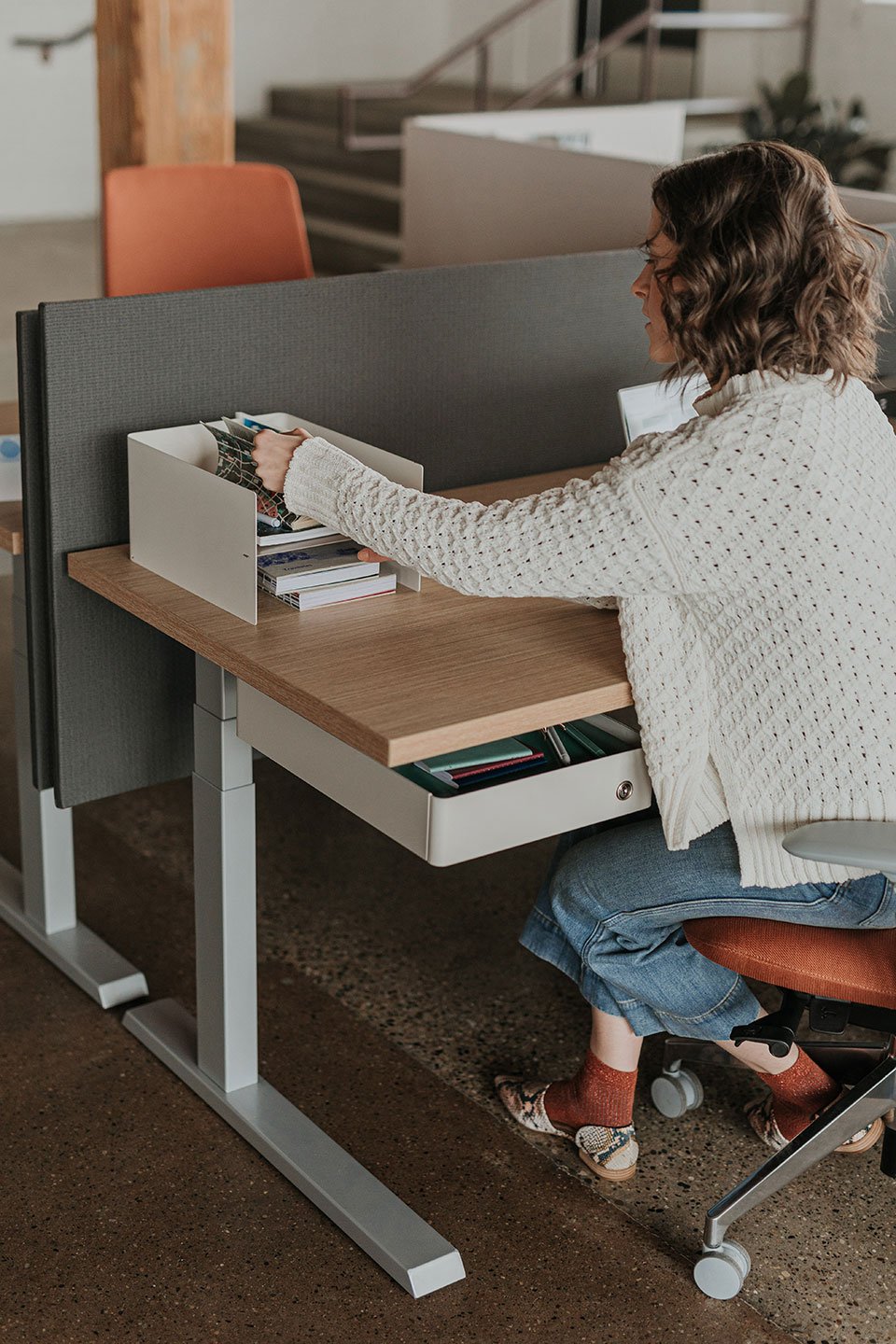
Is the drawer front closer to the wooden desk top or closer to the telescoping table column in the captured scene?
the wooden desk top

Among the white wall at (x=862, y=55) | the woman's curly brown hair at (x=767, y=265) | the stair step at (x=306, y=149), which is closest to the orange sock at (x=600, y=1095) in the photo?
the woman's curly brown hair at (x=767, y=265)

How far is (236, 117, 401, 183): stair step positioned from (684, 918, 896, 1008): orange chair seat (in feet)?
22.4

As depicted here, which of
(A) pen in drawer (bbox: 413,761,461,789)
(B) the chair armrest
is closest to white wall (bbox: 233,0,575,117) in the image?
(A) pen in drawer (bbox: 413,761,461,789)

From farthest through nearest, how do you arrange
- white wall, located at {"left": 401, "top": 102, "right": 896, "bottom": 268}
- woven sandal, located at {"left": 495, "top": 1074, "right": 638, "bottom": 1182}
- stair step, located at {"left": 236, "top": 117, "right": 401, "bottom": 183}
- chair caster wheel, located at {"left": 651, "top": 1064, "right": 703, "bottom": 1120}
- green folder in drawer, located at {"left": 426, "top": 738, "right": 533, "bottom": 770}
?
stair step, located at {"left": 236, "top": 117, "right": 401, "bottom": 183}
white wall, located at {"left": 401, "top": 102, "right": 896, "bottom": 268}
chair caster wheel, located at {"left": 651, "top": 1064, "right": 703, "bottom": 1120}
woven sandal, located at {"left": 495, "top": 1074, "right": 638, "bottom": 1182}
green folder in drawer, located at {"left": 426, "top": 738, "right": 533, "bottom": 770}

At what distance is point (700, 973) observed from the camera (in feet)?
6.05

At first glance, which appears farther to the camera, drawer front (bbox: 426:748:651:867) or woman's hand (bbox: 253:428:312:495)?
Answer: woman's hand (bbox: 253:428:312:495)

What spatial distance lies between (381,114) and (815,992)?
7.87 meters

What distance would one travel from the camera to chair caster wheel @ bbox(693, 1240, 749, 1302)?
69.3 inches

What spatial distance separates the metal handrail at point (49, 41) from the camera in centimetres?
886

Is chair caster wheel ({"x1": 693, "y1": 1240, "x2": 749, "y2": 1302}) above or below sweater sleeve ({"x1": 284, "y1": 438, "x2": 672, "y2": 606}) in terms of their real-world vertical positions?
below

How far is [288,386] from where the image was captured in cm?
208

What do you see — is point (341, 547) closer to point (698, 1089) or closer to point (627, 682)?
point (627, 682)

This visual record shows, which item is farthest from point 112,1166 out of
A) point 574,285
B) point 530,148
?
point 530,148

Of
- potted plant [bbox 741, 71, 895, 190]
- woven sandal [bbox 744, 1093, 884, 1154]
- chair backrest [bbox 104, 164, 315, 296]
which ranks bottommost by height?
woven sandal [bbox 744, 1093, 884, 1154]
